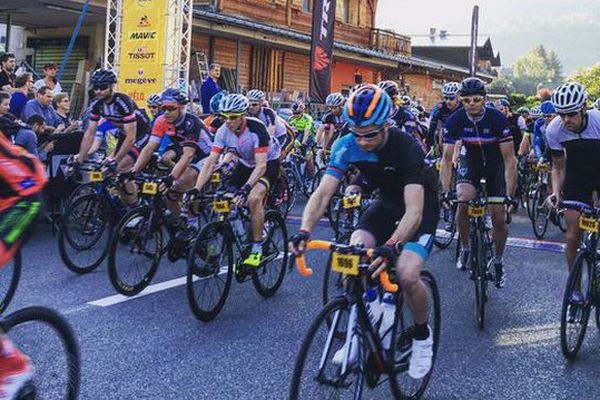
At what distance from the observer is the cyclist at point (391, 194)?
12.8 ft

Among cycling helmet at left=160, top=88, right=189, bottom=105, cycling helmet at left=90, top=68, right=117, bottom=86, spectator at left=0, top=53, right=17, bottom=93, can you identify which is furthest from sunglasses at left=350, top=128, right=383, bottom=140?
spectator at left=0, top=53, right=17, bottom=93

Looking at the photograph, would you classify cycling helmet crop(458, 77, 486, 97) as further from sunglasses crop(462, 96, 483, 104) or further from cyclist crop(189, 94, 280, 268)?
cyclist crop(189, 94, 280, 268)

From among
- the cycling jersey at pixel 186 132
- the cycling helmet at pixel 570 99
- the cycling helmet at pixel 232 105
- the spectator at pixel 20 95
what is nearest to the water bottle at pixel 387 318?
the cycling helmet at pixel 570 99

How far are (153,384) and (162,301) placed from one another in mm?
2012

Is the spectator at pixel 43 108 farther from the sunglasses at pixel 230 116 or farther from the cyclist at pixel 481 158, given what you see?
the cyclist at pixel 481 158

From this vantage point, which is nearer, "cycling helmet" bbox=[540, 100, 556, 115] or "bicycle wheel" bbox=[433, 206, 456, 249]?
"bicycle wheel" bbox=[433, 206, 456, 249]

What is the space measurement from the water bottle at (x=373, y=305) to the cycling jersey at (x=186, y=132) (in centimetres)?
413

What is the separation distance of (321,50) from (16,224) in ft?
64.2

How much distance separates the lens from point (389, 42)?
37000 mm

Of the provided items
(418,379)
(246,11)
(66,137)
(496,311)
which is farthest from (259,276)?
(246,11)

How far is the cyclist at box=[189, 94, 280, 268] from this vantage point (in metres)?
6.53

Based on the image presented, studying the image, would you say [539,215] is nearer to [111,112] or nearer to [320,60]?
[111,112]

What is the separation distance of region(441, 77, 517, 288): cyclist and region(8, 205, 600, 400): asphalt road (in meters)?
0.71

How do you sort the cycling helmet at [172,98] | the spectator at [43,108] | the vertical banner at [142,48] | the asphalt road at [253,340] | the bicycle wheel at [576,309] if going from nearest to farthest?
the asphalt road at [253,340]
the bicycle wheel at [576,309]
the cycling helmet at [172,98]
the spectator at [43,108]
the vertical banner at [142,48]
